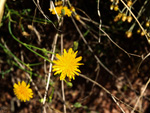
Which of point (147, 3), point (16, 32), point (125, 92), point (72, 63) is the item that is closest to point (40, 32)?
point (16, 32)

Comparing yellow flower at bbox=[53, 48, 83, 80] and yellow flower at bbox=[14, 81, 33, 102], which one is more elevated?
yellow flower at bbox=[14, 81, 33, 102]

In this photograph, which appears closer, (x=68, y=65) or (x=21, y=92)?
(x=68, y=65)

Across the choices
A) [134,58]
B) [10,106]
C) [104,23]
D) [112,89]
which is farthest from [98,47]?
[10,106]

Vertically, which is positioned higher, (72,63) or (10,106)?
(10,106)

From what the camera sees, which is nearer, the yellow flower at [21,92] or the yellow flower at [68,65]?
the yellow flower at [68,65]

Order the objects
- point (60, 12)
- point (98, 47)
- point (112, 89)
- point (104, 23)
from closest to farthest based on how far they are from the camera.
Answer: point (60, 12)
point (104, 23)
point (98, 47)
point (112, 89)

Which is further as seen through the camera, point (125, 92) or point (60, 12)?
point (125, 92)

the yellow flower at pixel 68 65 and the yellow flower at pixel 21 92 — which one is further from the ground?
the yellow flower at pixel 21 92

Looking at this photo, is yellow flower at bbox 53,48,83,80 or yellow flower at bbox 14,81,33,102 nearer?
yellow flower at bbox 53,48,83,80

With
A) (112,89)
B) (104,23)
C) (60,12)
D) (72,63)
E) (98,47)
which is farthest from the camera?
(112,89)

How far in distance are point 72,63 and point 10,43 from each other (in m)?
0.92

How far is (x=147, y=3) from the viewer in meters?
1.16

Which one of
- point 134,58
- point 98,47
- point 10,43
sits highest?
point 10,43

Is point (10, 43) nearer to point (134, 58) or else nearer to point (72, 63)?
point (72, 63)
